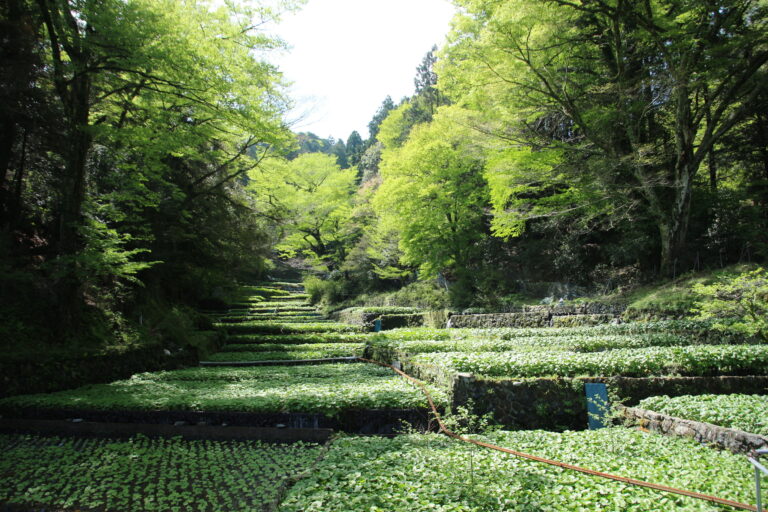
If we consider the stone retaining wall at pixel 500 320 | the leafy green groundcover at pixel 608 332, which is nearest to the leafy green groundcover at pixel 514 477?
the leafy green groundcover at pixel 608 332

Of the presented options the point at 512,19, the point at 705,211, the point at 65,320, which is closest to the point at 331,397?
the point at 65,320

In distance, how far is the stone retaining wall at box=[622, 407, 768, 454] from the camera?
11.6 feet

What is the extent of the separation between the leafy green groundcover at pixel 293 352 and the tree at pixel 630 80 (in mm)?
8128

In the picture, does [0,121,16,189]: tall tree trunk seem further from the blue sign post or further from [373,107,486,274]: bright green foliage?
the blue sign post

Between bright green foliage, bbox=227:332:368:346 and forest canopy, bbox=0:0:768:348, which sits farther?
bright green foliage, bbox=227:332:368:346

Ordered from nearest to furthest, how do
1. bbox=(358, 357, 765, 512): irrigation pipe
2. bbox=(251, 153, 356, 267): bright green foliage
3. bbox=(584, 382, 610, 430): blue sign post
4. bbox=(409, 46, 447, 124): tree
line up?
bbox=(358, 357, 765, 512): irrigation pipe → bbox=(584, 382, 610, 430): blue sign post → bbox=(251, 153, 356, 267): bright green foliage → bbox=(409, 46, 447, 124): tree

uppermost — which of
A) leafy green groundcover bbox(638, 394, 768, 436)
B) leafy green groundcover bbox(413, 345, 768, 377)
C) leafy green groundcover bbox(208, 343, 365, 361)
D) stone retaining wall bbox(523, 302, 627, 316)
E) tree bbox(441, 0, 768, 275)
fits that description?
tree bbox(441, 0, 768, 275)

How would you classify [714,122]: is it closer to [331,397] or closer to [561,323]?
[561,323]

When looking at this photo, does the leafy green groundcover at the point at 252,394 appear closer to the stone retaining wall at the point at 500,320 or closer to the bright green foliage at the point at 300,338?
the bright green foliage at the point at 300,338

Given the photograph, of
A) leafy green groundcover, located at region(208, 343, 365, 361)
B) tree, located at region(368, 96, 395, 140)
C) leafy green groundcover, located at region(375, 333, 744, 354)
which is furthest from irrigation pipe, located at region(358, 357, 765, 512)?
tree, located at region(368, 96, 395, 140)

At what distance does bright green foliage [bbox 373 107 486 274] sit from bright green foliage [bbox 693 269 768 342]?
373 inches

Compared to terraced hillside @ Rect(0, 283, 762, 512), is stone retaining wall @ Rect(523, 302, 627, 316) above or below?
above

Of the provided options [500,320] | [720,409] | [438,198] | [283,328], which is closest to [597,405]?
[720,409]

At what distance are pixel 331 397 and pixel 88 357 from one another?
5.81 meters
